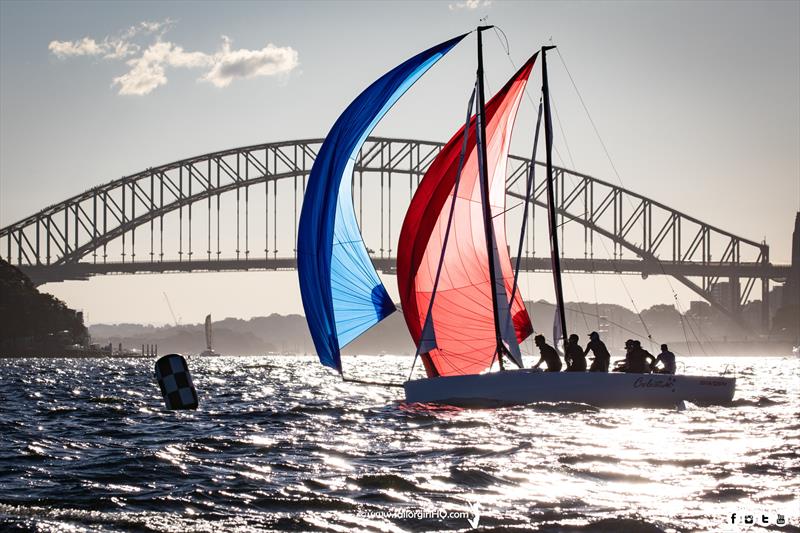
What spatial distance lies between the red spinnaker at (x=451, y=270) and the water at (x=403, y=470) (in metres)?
1.40

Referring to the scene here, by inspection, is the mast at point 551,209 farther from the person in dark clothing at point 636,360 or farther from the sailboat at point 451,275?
the person in dark clothing at point 636,360

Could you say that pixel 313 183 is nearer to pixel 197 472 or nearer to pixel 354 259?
pixel 354 259

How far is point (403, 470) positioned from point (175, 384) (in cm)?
715

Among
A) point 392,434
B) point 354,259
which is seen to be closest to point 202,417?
point 354,259

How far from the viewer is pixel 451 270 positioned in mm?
16312

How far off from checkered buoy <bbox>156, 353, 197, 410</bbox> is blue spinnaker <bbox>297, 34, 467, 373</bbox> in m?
1.94

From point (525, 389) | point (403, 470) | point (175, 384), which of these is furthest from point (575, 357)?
point (403, 470)

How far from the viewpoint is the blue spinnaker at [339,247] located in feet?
50.1

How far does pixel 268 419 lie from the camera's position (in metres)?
15.1

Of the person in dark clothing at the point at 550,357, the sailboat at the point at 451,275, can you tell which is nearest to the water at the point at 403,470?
the sailboat at the point at 451,275

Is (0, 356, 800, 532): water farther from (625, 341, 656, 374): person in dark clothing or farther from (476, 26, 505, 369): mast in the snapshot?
(476, 26, 505, 369): mast

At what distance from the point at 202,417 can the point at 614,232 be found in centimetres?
7200

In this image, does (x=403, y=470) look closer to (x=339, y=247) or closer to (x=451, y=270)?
(x=339, y=247)

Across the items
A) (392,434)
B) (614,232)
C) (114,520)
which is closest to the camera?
(114,520)
